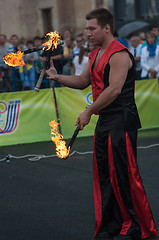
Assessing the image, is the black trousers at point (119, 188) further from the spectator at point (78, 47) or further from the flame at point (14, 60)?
the spectator at point (78, 47)

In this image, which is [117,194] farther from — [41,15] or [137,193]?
[41,15]

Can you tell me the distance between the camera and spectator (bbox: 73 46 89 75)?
474 inches

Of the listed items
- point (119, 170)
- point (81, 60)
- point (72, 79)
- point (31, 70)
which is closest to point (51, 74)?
point (72, 79)

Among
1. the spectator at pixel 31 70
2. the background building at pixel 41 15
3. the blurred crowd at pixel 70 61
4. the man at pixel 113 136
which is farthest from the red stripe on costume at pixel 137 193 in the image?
the background building at pixel 41 15

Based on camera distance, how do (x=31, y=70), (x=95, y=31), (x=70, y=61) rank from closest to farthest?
(x=95, y=31), (x=31, y=70), (x=70, y=61)

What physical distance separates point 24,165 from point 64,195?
2157 millimetres

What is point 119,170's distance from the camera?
4.42 meters

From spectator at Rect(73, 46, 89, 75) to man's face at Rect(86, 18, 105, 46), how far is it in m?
7.79

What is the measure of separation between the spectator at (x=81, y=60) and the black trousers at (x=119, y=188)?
767 centimetres

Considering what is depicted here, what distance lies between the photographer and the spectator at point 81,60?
1204 centimetres

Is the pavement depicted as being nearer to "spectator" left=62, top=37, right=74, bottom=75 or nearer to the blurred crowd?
the blurred crowd

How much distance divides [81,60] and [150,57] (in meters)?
1.66

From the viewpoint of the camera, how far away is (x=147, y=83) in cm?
1123

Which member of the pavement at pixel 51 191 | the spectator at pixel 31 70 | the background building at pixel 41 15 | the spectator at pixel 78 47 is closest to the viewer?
the pavement at pixel 51 191
